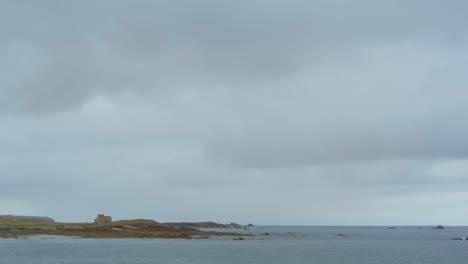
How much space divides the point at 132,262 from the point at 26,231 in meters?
74.7

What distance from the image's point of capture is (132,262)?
64938 millimetres

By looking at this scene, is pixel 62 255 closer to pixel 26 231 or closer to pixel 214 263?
pixel 214 263

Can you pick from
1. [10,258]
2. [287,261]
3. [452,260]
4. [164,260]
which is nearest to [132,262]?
[164,260]

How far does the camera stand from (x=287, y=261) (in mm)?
71812

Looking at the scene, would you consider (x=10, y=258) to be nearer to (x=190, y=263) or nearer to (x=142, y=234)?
(x=190, y=263)

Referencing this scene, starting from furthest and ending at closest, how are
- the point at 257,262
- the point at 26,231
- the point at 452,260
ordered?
the point at 26,231
the point at 452,260
the point at 257,262

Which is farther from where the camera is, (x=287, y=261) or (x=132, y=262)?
(x=287, y=261)

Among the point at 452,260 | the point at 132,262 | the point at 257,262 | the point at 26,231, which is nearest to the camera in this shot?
the point at 132,262

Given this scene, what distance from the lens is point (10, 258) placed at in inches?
2571

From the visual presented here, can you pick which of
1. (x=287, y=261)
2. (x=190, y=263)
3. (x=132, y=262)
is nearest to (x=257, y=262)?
(x=287, y=261)

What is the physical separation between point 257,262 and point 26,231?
267 feet

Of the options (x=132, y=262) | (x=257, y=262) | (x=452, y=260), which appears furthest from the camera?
(x=452, y=260)

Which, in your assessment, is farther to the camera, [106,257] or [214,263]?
[106,257]

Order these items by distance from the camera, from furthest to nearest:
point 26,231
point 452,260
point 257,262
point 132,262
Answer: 1. point 26,231
2. point 452,260
3. point 257,262
4. point 132,262
